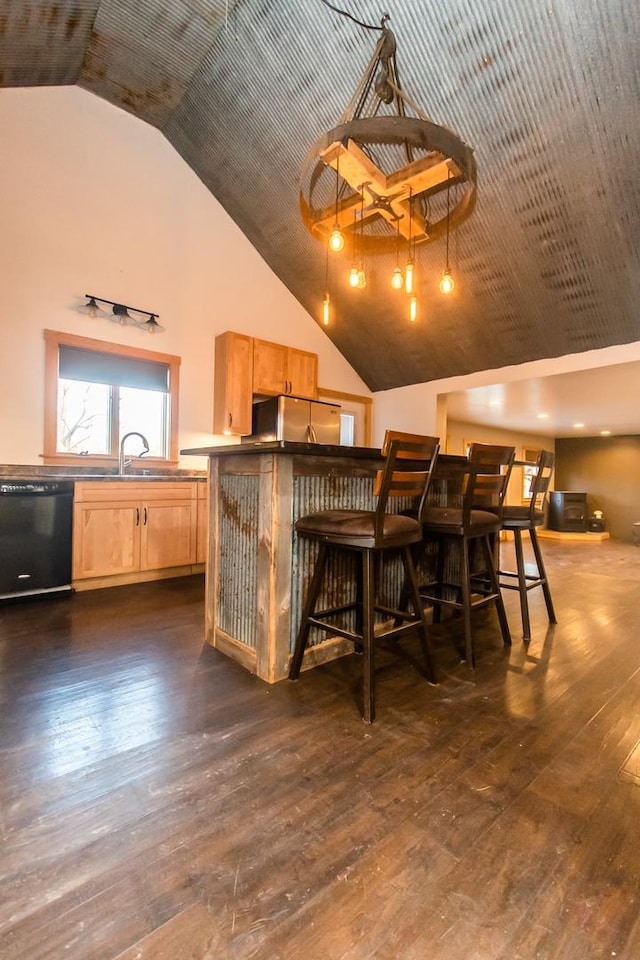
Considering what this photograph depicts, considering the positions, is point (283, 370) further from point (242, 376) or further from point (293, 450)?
point (293, 450)

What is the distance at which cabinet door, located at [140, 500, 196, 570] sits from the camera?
3.69 meters

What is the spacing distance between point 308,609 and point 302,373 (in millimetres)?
3847

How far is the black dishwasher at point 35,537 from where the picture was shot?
300 cm

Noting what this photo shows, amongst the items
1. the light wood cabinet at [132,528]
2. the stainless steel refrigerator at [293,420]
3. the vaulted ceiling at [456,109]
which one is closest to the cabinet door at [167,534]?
the light wood cabinet at [132,528]

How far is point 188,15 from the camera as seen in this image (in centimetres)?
321

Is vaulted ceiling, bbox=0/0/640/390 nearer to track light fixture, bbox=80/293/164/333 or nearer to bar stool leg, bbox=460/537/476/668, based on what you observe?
track light fixture, bbox=80/293/164/333

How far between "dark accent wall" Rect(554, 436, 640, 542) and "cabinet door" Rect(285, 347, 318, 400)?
23.5ft

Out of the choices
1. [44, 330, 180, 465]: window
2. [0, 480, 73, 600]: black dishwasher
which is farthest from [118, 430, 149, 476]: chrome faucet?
[0, 480, 73, 600]: black dishwasher

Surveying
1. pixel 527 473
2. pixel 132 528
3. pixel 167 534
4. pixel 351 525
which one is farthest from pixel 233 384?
pixel 527 473

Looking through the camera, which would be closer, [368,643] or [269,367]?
[368,643]

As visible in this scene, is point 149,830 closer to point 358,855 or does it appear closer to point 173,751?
point 173,751

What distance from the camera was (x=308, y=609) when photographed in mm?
1900

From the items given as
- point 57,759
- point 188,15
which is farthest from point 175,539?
point 188,15

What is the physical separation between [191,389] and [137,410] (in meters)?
0.60
